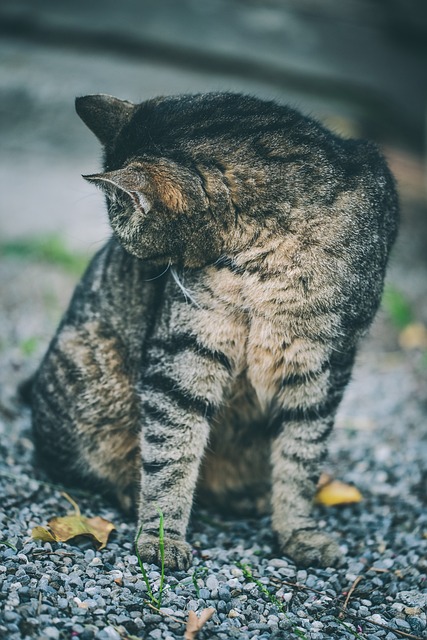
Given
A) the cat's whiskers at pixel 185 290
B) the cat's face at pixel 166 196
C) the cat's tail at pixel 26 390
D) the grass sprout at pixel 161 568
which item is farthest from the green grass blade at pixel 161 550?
the cat's tail at pixel 26 390

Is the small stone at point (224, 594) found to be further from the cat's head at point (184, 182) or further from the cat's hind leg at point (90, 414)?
the cat's head at point (184, 182)

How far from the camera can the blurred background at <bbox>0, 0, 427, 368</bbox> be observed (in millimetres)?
6637

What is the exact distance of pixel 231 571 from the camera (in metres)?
2.42

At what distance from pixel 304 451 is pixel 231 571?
0.56m

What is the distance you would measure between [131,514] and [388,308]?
11.0ft

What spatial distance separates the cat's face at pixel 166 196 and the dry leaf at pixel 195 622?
3.97 feet

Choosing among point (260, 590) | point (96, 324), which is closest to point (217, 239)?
point (96, 324)

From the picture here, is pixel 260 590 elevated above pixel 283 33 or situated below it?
below

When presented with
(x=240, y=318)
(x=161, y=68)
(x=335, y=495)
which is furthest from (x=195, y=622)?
(x=161, y=68)

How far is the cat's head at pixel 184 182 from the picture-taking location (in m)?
2.33

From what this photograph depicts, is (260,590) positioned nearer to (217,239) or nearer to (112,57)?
(217,239)

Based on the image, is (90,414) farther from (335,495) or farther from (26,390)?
(335,495)

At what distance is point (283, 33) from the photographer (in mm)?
6891

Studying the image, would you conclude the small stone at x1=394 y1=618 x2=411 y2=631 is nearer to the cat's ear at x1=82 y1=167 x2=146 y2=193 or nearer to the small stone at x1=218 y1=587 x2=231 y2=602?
the small stone at x1=218 y1=587 x2=231 y2=602
